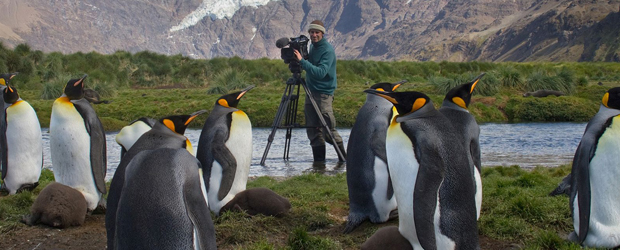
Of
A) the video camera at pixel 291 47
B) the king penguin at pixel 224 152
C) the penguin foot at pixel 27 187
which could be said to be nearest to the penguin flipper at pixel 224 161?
the king penguin at pixel 224 152

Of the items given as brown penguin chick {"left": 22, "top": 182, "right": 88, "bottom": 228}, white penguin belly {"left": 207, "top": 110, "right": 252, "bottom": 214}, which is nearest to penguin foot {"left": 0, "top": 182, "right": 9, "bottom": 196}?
brown penguin chick {"left": 22, "top": 182, "right": 88, "bottom": 228}

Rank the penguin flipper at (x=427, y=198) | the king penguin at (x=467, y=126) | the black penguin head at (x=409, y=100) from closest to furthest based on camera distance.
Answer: the penguin flipper at (x=427, y=198), the black penguin head at (x=409, y=100), the king penguin at (x=467, y=126)

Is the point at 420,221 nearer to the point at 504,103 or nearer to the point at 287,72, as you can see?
the point at 504,103

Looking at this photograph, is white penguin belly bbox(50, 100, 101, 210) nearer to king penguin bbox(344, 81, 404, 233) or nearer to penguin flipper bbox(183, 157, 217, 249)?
king penguin bbox(344, 81, 404, 233)

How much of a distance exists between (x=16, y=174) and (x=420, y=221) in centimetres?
455

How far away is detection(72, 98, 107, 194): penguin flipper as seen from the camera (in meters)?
5.38

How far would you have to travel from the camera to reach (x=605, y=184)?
403 cm

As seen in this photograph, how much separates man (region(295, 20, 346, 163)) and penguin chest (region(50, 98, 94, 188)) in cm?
299

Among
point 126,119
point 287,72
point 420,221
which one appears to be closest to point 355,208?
point 420,221

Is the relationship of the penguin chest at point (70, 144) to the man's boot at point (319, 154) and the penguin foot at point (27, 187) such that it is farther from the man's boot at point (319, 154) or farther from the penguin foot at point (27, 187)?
the man's boot at point (319, 154)

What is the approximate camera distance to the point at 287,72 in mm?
26688

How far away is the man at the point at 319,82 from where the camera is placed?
775 cm

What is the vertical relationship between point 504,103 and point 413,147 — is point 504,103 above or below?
below

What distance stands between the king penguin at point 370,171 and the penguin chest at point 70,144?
242 centimetres
